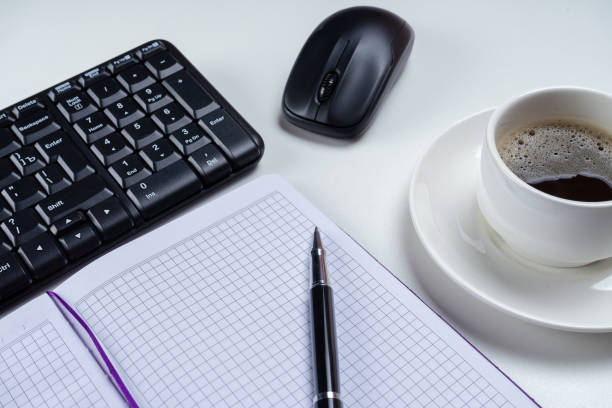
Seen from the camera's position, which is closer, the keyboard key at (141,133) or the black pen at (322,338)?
the black pen at (322,338)

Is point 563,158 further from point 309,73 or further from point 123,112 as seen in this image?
point 123,112

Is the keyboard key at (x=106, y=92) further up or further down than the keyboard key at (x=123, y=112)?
further up

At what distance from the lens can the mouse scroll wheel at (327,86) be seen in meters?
0.57

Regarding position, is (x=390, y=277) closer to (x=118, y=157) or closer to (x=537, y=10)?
(x=118, y=157)

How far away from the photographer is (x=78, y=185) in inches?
19.9

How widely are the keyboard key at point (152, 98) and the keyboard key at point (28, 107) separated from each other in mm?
81

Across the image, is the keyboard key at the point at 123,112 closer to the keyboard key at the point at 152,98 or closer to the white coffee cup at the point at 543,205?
the keyboard key at the point at 152,98

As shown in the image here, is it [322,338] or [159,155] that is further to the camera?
[159,155]

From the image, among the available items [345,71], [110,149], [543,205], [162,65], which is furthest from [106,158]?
[543,205]

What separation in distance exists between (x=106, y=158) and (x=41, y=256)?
96 millimetres

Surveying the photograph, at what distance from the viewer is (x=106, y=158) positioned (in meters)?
0.52

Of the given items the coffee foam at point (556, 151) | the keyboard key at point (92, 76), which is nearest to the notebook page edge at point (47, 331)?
the keyboard key at point (92, 76)

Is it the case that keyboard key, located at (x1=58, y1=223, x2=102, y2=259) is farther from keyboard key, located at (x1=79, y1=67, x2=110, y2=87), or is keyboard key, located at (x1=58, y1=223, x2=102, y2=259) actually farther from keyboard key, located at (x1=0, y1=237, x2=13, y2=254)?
keyboard key, located at (x1=79, y1=67, x2=110, y2=87)

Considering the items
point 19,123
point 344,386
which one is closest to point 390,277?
point 344,386
